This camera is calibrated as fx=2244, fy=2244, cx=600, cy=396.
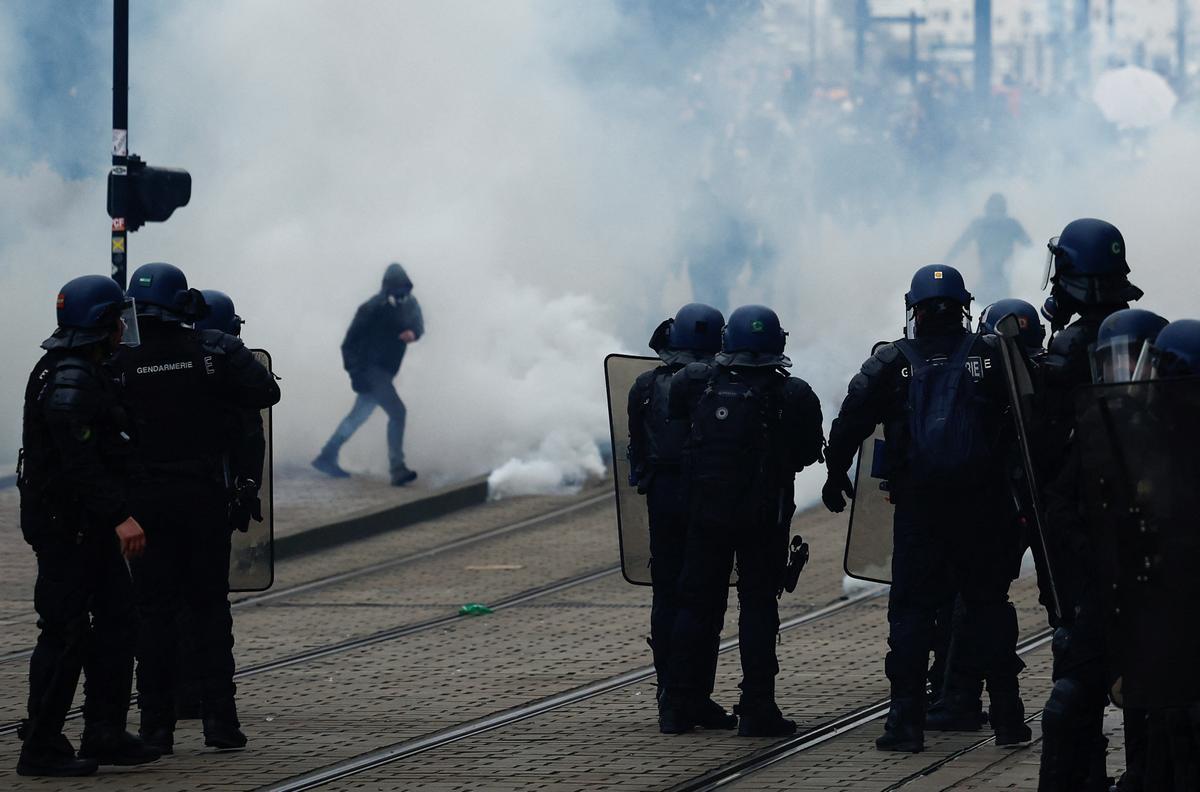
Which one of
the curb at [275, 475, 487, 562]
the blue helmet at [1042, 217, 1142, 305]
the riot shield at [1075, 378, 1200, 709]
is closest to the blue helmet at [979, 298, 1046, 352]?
the blue helmet at [1042, 217, 1142, 305]

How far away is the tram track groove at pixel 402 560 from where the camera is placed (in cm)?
1227

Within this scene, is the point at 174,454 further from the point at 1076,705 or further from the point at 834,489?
the point at 1076,705

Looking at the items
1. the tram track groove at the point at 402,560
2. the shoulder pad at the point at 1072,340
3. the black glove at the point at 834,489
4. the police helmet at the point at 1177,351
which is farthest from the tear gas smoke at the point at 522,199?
the police helmet at the point at 1177,351

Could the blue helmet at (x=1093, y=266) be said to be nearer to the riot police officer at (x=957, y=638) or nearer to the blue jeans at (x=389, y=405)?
the riot police officer at (x=957, y=638)

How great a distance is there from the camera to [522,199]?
22.8 meters

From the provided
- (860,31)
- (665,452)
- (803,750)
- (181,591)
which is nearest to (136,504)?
(181,591)

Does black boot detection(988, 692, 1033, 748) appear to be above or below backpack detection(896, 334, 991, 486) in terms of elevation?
below

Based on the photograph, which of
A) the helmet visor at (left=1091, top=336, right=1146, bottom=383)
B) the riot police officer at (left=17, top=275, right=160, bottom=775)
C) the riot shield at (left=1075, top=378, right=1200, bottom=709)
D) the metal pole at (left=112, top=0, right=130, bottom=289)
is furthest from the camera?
the metal pole at (left=112, top=0, right=130, bottom=289)

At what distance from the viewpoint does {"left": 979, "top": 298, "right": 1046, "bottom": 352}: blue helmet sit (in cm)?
848

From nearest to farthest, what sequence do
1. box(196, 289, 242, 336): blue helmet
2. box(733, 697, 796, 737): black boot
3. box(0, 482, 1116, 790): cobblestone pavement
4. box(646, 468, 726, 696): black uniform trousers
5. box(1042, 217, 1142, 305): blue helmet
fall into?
1. box(1042, 217, 1142, 305): blue helmet
2. box(0, 482, 1116, 790): cobblestone pavement
3. box(733, 697, 796, 737): black boot
4. box(646, 468, 726, 696): black uniform trousers
5. box(196, 289, 242, 336): blue helmet

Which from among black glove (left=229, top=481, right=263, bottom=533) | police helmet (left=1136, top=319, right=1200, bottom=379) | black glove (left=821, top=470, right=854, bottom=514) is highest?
police helmet (left=1136, top=319, right=1200, bottom=379)

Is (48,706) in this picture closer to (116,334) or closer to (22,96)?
(116,334)

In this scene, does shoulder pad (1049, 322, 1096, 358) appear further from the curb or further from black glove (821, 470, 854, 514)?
the curb

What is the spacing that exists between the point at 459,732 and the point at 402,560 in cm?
598
